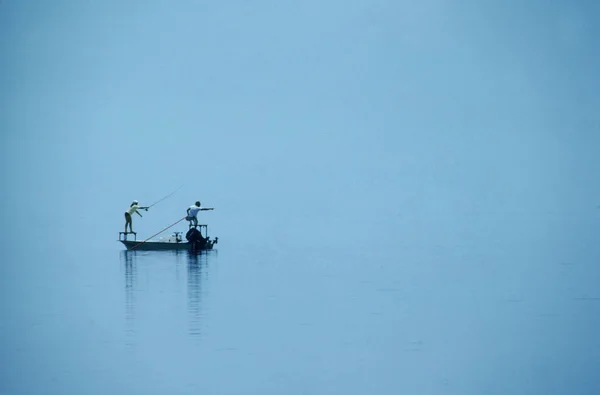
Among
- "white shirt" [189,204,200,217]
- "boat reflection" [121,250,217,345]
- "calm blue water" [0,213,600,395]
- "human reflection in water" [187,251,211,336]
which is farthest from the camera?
"white shirt" [189,204,200,217]

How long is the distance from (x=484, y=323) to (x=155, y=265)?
13433mm

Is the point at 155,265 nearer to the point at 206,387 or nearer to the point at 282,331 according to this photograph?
the point at 282,331

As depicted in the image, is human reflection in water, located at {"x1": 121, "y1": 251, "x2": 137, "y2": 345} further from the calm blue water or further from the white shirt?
the white shirt

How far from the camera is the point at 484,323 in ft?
51.3

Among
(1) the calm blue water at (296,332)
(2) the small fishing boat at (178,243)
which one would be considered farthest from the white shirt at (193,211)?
(1) the calm blue water at (296,332)

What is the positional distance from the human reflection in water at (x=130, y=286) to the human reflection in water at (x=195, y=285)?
1.13m

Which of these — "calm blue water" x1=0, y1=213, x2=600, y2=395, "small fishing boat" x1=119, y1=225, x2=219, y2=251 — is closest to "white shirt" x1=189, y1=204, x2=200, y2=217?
"small fishing boat" x1=119, y1=225, x2=219, y2=251

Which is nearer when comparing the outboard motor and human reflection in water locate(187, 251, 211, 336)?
human reflection in water locate(187, 251, 211, 336)

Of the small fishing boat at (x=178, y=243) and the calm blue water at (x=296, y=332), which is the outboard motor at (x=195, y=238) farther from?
the calm blue water at (x=296, y=332)

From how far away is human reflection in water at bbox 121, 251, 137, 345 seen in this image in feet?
50.2

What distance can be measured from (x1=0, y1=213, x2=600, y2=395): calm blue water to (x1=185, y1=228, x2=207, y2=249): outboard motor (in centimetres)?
554

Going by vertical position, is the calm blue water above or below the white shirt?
below

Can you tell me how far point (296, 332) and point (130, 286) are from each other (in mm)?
7249

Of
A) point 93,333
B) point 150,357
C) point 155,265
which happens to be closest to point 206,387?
point 150,357
